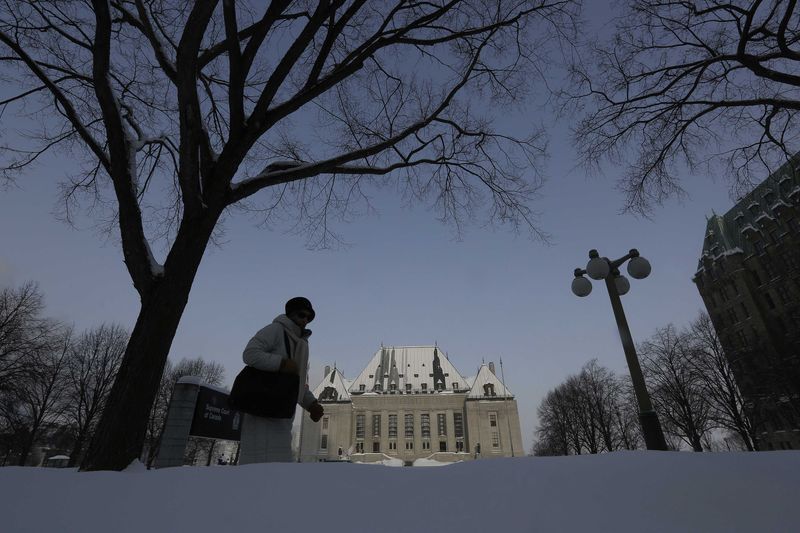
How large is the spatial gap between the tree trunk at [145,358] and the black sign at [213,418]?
246 inches

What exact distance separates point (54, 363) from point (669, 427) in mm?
47200

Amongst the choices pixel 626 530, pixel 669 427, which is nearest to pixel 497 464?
pixel 626 530

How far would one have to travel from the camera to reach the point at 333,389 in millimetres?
70250

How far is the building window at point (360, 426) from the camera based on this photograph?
65938 millimetres

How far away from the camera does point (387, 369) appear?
241 feet

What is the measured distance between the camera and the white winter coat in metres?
3.35

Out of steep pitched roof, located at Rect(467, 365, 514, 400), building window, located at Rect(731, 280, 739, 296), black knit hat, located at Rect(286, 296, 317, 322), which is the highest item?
building window, located at Rect(731, 280, 739, 296)

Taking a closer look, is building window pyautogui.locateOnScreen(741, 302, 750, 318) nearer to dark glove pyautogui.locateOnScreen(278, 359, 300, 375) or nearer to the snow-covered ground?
the snow-covered ground

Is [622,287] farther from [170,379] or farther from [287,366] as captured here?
[170,379]

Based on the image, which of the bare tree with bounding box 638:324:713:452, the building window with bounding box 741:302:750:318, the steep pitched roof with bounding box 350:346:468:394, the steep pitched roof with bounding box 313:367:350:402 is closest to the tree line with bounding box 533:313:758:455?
the bare tree with bounding box 638:324:713:452

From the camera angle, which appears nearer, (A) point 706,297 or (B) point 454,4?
(B) point 454,4

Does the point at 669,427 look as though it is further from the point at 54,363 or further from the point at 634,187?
the point at 54,363

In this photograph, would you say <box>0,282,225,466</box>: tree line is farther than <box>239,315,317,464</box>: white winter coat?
Yes

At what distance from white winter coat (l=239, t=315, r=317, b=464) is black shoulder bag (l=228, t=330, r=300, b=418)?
0.10m
